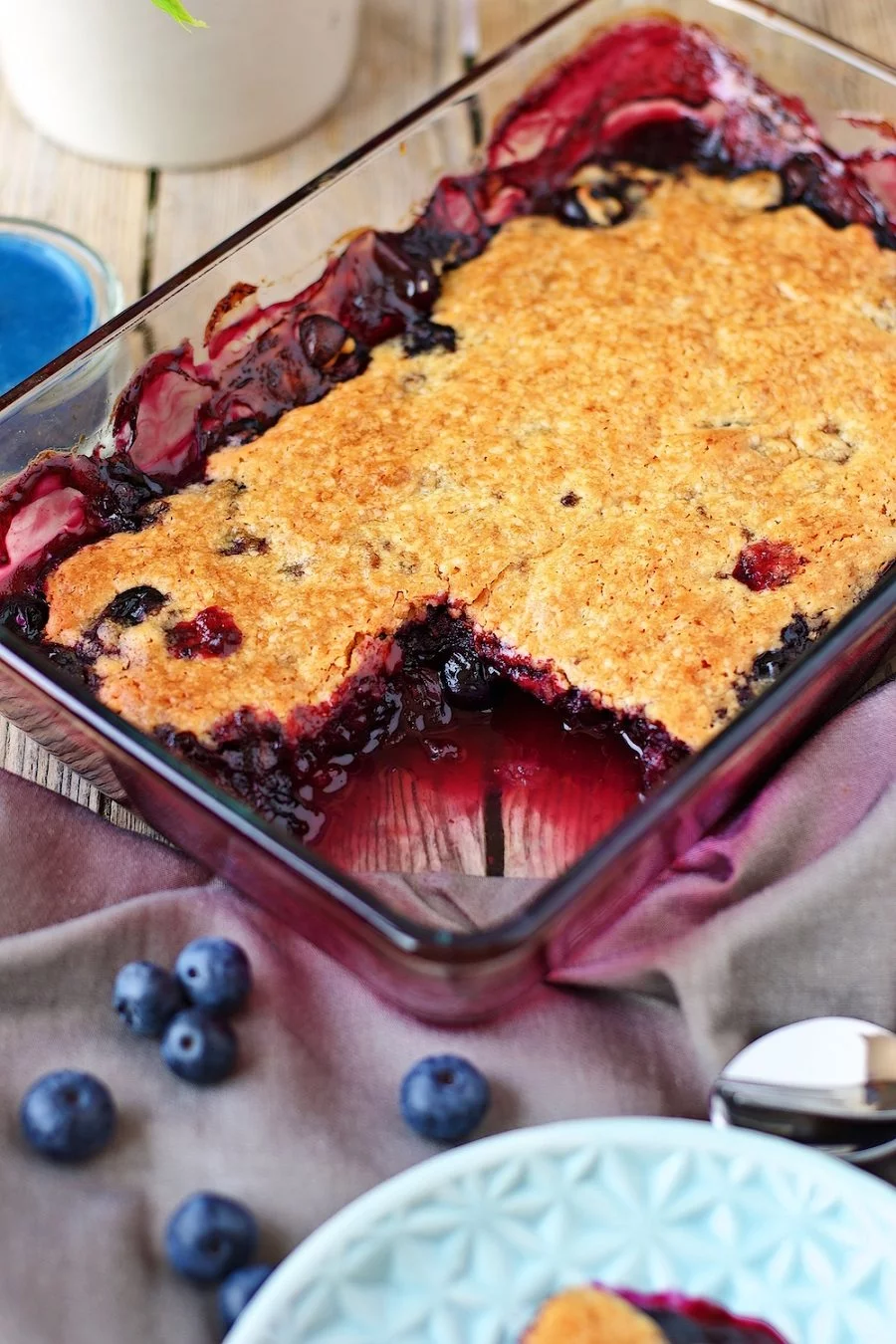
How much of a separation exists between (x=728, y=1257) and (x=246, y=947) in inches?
25.5

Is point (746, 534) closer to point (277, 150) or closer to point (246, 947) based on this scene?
point (246, 947)

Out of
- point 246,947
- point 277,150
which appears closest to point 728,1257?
point 246,947

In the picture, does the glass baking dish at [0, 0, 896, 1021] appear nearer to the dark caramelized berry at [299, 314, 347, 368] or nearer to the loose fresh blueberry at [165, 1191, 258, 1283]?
the dark caramelized berry at [299, 314, 347, 368]

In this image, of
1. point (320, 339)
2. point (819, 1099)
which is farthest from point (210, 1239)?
point (320, 339)

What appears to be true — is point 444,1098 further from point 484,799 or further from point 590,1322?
point 484,799

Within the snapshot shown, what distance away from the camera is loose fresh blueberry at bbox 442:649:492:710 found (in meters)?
2.04

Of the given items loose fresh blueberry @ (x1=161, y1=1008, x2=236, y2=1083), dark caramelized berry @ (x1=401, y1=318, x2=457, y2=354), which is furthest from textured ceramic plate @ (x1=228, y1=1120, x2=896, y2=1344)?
dark caramelized berry @ (x1=401, y1=318, x2=457, y2=354)

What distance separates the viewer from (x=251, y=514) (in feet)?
6.89

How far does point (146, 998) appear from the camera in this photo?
5.69 feet

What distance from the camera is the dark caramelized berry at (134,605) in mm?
1993

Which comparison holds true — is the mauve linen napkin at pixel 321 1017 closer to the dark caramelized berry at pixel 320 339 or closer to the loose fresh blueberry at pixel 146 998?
the loose fresh blueberry at pixel 146 998

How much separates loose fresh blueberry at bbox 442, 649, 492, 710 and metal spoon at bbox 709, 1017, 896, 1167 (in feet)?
1.93

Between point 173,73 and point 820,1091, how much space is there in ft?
→ 6.40

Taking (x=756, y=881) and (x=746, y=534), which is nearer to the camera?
(x=756, y=881)
